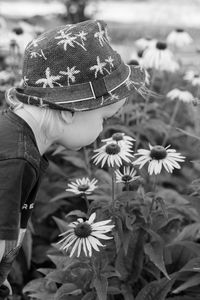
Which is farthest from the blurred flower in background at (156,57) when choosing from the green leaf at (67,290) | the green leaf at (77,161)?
the green leaf at (67,290)

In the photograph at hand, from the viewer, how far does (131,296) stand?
1.86 m

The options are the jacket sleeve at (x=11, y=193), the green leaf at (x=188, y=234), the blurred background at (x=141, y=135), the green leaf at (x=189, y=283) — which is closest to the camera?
the jacket sleeve at (x=11, y=193)

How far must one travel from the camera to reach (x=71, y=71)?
146cm

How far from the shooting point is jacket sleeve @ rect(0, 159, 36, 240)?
1.37 metres

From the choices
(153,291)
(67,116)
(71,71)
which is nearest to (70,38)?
(71,71)

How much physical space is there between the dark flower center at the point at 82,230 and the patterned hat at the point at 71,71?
0.35 m

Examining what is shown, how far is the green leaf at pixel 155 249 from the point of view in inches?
→ 70.5

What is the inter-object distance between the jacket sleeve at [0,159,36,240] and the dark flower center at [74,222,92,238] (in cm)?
24

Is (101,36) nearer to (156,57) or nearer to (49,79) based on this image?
(49,79)

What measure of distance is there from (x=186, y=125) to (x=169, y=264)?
1.44m

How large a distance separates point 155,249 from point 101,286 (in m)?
0.27

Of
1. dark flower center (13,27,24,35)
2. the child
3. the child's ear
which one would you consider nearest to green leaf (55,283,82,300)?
the child

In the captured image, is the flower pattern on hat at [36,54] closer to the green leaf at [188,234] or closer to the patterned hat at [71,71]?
the patterned hat at [71,71]

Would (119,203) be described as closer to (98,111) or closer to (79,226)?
(79,226)
